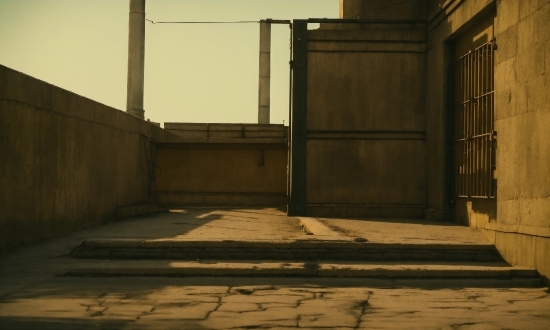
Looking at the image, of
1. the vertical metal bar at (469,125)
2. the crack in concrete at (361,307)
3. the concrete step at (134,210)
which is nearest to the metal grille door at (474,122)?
the vertical metal bar at (469,125)

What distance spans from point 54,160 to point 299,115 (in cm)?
533

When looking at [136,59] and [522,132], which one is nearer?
[522,132]

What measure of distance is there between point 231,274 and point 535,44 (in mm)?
4254

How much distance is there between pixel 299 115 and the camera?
1456cm

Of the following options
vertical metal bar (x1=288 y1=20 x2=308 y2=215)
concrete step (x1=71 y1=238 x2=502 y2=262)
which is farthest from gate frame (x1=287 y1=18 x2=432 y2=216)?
concrete step (x1=71 y1=238 x2=502 y2=262)

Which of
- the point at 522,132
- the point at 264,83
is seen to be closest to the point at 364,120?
the point at 522,132

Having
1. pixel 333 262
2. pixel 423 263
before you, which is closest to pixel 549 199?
pixel 423 263

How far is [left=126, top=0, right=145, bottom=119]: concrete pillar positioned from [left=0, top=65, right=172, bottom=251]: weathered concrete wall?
11.7 meters

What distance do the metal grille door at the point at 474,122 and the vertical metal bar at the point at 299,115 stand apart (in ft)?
10.1

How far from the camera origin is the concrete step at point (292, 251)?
8.60m

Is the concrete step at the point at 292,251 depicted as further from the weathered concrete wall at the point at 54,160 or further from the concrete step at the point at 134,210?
the concrete step at the point at 134,210

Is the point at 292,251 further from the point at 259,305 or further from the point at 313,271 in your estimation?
the point at 259,305

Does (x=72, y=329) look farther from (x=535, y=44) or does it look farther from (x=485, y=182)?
(x=485, y=182)

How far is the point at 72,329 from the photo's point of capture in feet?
16.9
